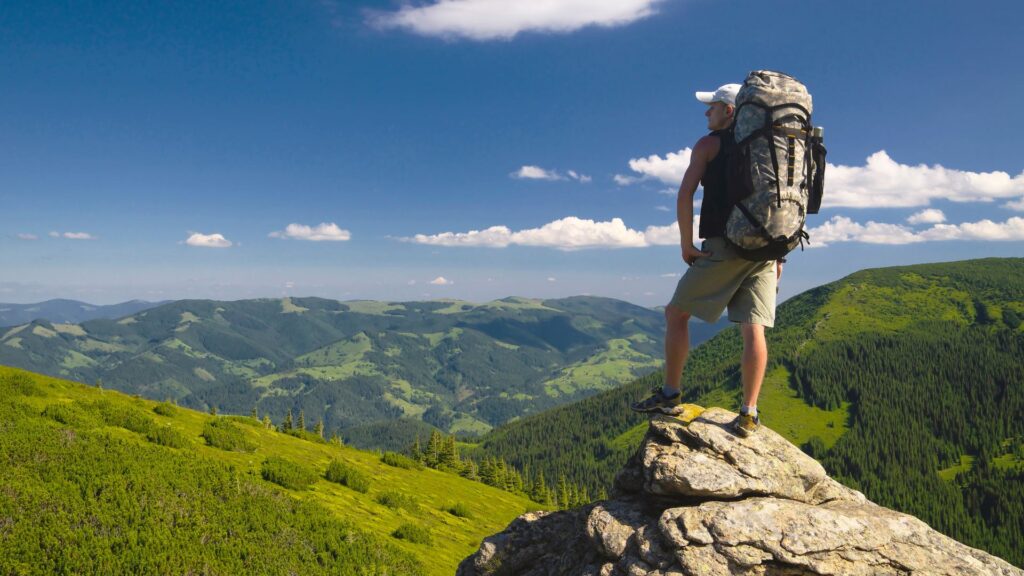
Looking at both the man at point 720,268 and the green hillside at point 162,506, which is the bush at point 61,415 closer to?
the green hillside at point 162,506

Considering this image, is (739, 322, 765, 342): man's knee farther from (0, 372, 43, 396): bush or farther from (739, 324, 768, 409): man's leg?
(0, 372, 43, 396): bush

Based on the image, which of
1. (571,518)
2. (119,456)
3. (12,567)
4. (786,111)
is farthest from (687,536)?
(119,456)

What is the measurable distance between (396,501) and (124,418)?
48.1ft

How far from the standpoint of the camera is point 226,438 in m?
28.1

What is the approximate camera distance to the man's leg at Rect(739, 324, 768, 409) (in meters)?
10.2

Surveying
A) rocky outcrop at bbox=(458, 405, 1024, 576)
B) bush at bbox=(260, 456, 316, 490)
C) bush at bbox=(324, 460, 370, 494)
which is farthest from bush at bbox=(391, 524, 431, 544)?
rocky outcrop at bbox=(458, 405, 1024, 576)

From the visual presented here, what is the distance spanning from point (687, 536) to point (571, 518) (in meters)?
4.54

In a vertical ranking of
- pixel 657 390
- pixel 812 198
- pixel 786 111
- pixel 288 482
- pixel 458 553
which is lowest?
pixel 458 553

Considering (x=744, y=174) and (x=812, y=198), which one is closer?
(x=744, y=174)

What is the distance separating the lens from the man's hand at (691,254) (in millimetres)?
10344

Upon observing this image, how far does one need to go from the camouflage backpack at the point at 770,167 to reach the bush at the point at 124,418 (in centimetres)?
2566

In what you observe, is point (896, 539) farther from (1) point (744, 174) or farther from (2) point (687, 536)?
(1) point (744, 174)

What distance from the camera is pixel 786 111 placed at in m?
9.34

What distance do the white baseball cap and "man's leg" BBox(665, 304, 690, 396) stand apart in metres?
4.17
